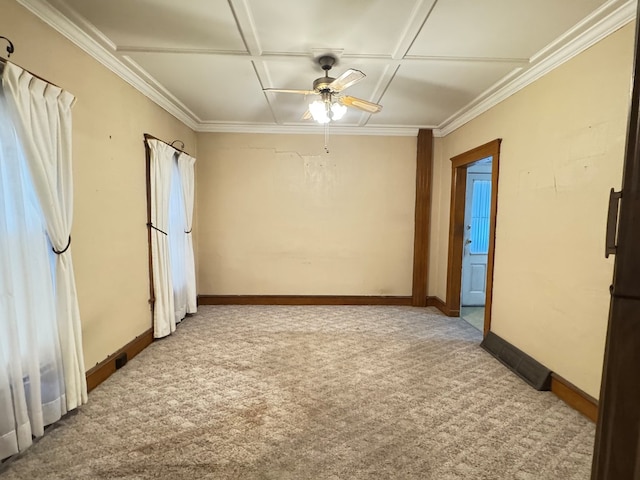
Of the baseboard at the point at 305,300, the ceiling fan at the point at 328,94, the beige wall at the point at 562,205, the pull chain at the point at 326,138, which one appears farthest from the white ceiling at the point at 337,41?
the baseboard at the point at 305,300

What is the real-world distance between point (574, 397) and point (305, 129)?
396cm

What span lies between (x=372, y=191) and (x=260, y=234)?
1.73 m

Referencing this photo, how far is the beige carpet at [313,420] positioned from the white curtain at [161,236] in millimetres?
280

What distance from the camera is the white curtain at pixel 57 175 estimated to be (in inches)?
65.8

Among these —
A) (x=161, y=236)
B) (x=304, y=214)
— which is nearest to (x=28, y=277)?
(x=161, y=236)

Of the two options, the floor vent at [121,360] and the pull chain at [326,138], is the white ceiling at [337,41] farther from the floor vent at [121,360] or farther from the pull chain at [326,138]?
the floor vent at [121,360]

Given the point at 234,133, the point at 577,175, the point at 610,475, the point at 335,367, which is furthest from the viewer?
the point at 234,133

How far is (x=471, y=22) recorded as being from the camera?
2.00 m

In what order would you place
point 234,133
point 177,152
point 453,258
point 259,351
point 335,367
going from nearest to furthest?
1. point 335,367
2. point 259,351
3. point 177,152
4. point 453,258
5. point 234,133

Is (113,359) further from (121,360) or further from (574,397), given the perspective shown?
(574,397)

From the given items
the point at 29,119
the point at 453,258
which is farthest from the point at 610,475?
the point at 453,258

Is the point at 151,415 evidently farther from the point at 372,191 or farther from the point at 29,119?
the point at 372,191

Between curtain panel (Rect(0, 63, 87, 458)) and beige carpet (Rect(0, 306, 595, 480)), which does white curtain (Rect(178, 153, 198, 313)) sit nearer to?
beige carpet (Rect(0, 306, 595, 480))

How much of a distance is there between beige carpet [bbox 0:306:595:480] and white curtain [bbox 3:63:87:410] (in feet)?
1.33
